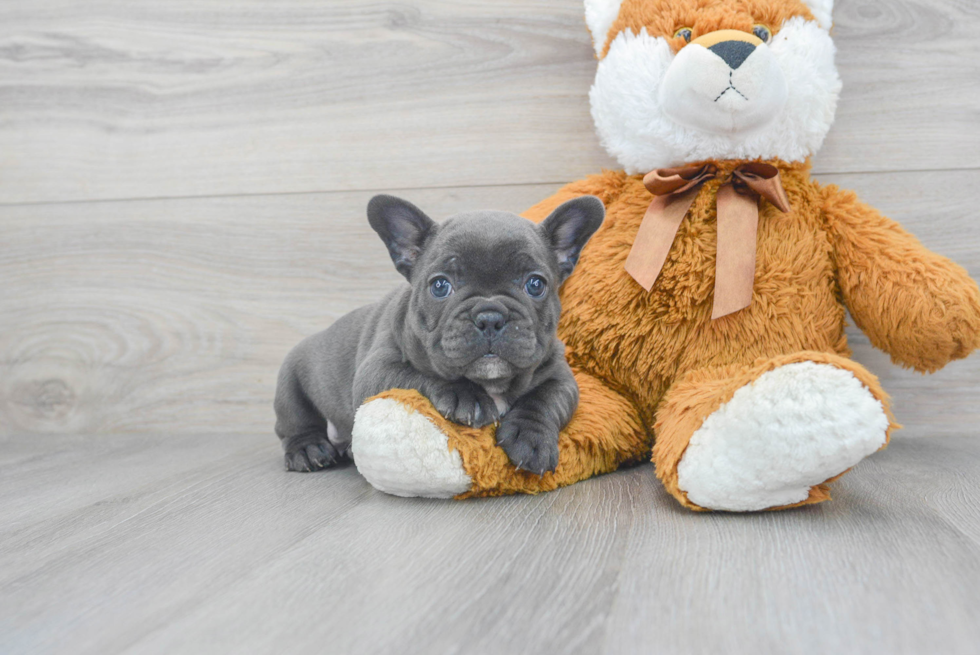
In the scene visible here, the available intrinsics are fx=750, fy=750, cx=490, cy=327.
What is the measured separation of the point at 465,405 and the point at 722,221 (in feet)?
1.77

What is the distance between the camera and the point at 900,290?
4.04 ft

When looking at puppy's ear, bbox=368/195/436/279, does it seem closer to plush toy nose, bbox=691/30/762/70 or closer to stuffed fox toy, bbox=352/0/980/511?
stuffed fox toy, bbox=352/0/980/511

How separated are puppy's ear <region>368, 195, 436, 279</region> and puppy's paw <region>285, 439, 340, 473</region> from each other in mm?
422

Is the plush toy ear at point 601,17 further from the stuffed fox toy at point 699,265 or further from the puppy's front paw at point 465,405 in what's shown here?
the puppy's front paw at point 465,405

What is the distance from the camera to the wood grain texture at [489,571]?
2.22 ft

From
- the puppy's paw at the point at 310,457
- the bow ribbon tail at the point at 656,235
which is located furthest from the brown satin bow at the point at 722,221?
the puppy's paw at the point at 310,457

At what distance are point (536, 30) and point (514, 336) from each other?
2.96ft

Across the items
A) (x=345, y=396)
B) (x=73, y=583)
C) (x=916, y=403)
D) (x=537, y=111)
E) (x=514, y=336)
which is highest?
(x=537, y=111)

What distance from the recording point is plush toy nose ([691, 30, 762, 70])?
1.19 metres

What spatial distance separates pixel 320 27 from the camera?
1.74 m

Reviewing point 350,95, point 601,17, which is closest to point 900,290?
point 601,17

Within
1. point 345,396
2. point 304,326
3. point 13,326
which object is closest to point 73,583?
point 345,396

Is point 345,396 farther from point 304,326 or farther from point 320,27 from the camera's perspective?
point 320,27

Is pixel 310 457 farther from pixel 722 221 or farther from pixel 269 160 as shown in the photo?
pixel 722 221
